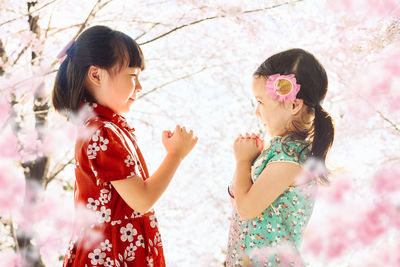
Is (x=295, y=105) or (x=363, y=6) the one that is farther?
(x=363, y=6)

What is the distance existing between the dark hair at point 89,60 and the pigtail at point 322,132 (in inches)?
22.2

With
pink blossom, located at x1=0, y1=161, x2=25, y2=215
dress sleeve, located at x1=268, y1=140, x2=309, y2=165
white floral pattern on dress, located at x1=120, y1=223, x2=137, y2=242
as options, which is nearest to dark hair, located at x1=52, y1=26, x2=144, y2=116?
white floral pattern on dress, located at x1=120, y1=223, x2=137, y2=242

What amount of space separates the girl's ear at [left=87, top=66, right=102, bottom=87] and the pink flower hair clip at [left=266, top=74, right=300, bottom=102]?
0.51m

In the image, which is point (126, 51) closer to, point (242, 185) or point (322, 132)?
point (242, 185)

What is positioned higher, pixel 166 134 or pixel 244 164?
pixel 166 134

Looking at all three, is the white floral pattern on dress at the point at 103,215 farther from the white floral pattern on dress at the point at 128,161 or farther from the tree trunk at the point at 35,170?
the tree trunk at the point at 35,170

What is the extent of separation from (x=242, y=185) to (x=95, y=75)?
0.54 meters

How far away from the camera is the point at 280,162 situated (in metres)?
1.23

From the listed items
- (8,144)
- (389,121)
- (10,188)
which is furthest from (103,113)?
(10,188)

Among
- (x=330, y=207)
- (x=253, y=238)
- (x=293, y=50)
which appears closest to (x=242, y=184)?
(x=253, y=238)

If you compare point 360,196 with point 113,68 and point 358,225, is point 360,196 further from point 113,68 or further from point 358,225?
point 113,68

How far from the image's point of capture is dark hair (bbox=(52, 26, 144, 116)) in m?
1.24

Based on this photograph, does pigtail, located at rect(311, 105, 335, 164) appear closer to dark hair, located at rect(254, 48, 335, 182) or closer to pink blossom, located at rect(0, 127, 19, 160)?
dark hair, located at rect(254, 48, 335, 182)

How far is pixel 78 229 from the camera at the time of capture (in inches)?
47.5
